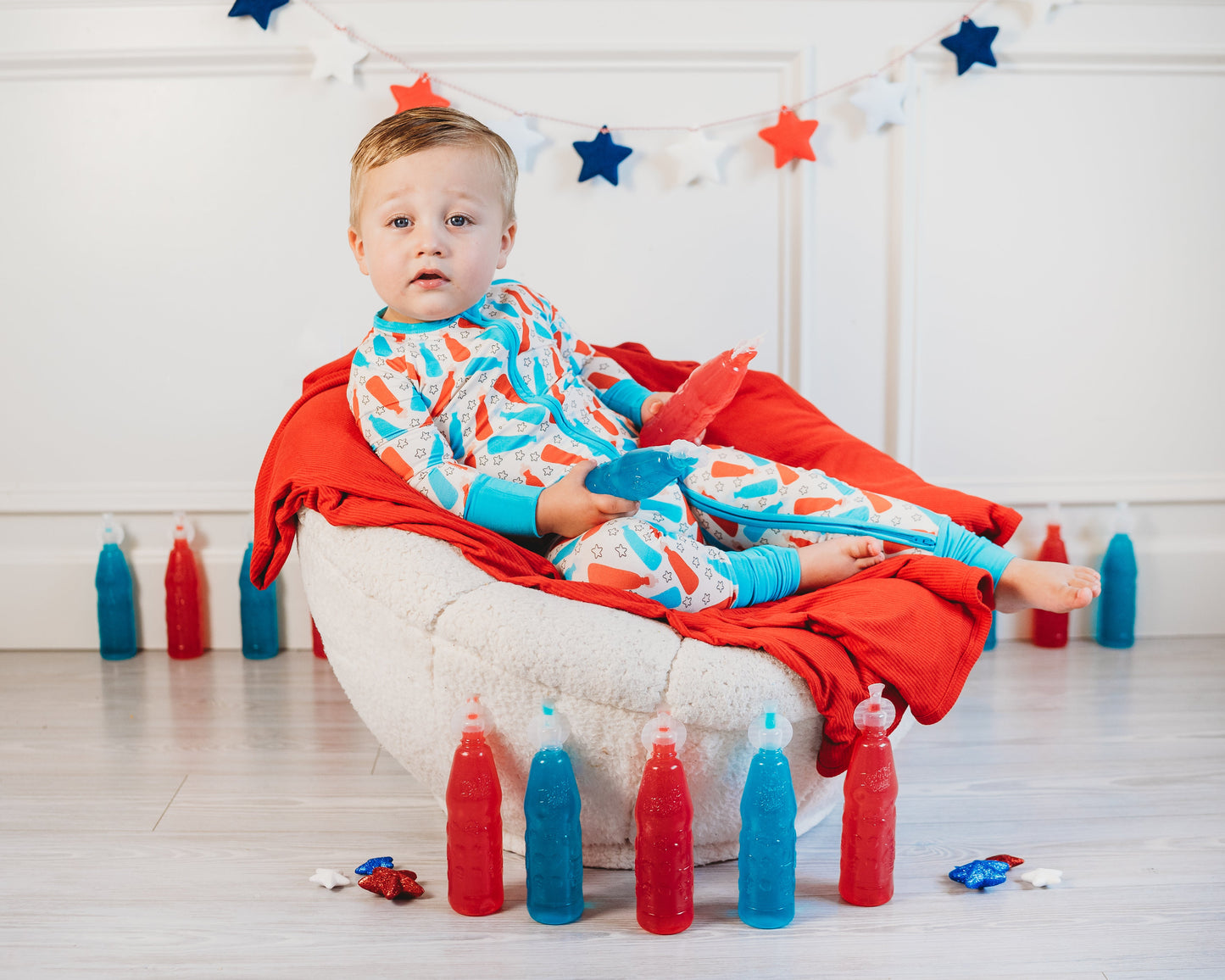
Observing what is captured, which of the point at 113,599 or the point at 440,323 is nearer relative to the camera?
the point at 440,323

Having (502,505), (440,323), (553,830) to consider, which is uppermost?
(440,323)

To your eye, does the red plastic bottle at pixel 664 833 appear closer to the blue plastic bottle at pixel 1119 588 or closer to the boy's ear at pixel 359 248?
the boy's ear at pixel 359 248

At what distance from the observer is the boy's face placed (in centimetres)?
167

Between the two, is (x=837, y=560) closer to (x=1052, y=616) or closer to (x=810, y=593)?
(x=810, y=593)

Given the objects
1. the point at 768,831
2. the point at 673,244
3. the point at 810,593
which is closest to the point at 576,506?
the point at 810,593

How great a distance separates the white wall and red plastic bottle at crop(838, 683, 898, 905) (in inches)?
51.3

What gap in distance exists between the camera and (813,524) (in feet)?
5.65

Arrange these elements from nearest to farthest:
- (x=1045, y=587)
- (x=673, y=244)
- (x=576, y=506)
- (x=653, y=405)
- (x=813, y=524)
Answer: (x=576, y=506) < (x=1045, y=587) < (x=813, y=524) < (x=653, y=405) < (x=673, y=244)

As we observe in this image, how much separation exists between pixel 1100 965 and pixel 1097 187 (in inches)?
72.7

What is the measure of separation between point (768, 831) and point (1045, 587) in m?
0.60

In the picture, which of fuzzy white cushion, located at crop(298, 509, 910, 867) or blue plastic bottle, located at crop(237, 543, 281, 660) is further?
blue plastic bottle, located at crop(237, 543, 281, 660)

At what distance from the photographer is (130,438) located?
2.54m

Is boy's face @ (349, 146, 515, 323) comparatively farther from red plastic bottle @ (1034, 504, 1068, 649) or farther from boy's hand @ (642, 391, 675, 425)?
red plastic bottle @ (1034, 504, 1068, 649)

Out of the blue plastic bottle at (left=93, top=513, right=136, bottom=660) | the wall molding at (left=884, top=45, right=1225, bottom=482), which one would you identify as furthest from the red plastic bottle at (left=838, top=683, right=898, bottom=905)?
the blue plastic bottle at (left=93, top=513, right=136, bottom=660)
